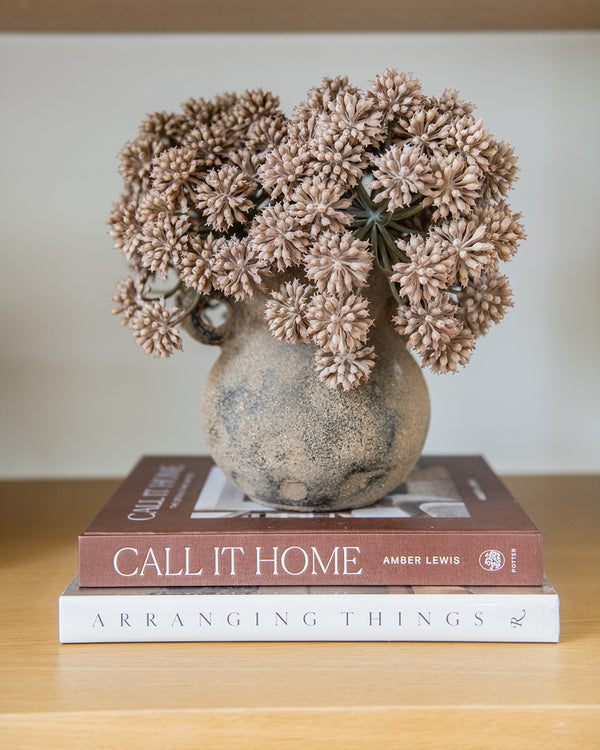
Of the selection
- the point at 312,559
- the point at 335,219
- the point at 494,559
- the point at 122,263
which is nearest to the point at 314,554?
the point at 312,559

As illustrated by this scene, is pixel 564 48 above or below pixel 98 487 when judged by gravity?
above

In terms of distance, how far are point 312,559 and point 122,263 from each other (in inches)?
19.3

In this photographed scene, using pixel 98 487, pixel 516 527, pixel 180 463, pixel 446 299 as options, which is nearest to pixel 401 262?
pixel 446 299

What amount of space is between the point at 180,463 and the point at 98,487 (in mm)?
154

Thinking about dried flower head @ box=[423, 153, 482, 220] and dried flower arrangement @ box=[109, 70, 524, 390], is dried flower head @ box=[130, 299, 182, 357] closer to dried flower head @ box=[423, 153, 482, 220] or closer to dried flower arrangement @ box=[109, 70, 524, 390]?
dried flower arrangement @ box=[109, 70, 524, 390]

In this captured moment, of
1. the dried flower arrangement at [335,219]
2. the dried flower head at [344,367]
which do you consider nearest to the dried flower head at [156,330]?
the dried flower arrangement at [335,219]

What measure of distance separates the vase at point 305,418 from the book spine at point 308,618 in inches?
3.4

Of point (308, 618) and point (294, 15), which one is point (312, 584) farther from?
point (294, 15)

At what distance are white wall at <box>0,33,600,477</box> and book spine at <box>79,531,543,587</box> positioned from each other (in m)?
0.38

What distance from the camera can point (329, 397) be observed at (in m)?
0.53

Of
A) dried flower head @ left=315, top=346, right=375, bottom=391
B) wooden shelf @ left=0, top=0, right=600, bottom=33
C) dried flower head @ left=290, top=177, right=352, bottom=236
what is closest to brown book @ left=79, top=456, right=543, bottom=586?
dried flower head @ left=315, top=346, right=375, bottom=391

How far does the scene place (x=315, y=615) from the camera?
1.66ft

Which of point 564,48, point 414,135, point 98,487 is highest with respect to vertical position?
point 564,48

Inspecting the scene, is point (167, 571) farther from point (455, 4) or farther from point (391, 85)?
point (455, 4)
